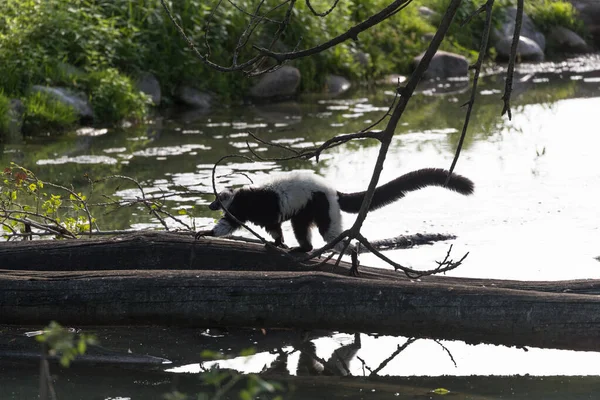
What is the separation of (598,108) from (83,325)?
11336 millimetres

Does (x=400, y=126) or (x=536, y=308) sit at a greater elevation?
(x=400, y=126)

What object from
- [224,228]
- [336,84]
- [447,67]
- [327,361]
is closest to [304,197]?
[224,228]

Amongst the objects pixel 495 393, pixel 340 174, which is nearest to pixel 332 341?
pixel 495 393

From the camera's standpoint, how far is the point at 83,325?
17.0ft

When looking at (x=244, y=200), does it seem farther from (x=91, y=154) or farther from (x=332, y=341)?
(x=91, y=154)

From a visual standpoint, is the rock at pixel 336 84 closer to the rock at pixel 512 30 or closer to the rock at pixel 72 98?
the rock at pixel 512 30

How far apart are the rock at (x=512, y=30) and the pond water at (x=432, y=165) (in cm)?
305

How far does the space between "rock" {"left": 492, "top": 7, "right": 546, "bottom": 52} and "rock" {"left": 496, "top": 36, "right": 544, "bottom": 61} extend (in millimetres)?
145

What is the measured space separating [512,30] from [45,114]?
11796mm

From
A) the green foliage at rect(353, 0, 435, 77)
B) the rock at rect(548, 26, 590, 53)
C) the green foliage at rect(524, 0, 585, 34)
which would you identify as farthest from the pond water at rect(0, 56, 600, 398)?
the green foliage at rect(524, 0, 585, 34)

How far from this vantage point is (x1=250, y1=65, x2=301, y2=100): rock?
52.8ft

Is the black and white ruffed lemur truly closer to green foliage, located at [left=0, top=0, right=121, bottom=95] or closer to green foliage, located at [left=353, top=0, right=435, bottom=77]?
green foliage, located at [left=0, top=0, right=121, bottom=95]

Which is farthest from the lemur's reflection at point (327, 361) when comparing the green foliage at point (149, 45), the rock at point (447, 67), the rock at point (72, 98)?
the rock at point (447, 67)

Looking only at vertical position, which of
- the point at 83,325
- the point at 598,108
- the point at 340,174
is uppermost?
the point at 598,108
